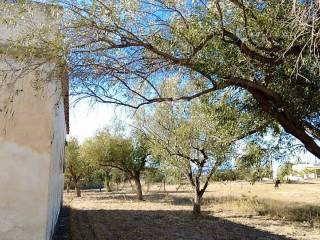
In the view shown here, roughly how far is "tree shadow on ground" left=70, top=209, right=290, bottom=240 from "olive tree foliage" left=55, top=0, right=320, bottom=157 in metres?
7.59

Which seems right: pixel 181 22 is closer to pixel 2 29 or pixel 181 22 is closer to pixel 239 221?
pixel 2 29

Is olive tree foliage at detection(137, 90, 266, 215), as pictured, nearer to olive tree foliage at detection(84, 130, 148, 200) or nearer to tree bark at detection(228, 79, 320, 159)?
tree bark at detection(228, 79, 320, 159)

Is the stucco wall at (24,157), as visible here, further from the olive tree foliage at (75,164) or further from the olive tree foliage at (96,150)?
the olive tree foliage at (75,164)

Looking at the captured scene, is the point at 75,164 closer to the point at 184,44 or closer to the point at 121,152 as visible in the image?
the point at 121,152

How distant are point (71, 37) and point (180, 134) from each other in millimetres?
13891

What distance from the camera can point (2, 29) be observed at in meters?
7.74

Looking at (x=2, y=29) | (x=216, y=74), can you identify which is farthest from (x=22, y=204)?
(x=216, y=74)

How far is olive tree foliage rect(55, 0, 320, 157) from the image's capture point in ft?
19.3

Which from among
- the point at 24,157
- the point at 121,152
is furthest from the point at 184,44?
the point at 121,152

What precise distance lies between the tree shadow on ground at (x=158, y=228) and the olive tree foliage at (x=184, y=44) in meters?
7.59

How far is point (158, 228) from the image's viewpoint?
16000 mm

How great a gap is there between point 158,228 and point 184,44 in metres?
10.8

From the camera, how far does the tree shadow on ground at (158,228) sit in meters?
13.9

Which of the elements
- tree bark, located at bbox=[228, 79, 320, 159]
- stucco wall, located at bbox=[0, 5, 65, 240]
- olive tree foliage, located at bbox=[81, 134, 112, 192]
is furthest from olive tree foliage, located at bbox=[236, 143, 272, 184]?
olive tree foliage, located at bbox=[81, 134, 112, 192]
